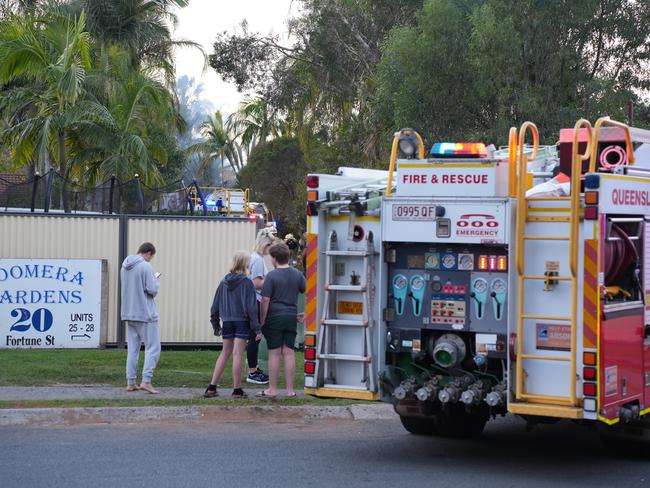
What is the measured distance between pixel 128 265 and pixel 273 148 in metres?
43.7

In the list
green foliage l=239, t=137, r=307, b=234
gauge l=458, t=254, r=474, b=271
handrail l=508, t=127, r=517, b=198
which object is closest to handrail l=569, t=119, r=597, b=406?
handrail l=508, t=127, r=517, b=198

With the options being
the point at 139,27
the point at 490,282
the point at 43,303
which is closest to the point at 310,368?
the point at 490,282

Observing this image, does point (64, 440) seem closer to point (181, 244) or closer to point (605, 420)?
point (605, 420)

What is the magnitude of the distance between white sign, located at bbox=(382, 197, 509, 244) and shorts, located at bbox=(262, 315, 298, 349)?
9.72 feet

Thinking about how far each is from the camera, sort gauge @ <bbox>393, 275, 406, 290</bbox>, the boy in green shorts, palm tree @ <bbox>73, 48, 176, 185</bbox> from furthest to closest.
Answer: palm tree @ <bbox>73, 48, 176, 185</bbox>
the boy in green shorts
gauge @ <bbox>393, 275, 406, 290</bbox>

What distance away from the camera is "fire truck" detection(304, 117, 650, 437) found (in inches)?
317

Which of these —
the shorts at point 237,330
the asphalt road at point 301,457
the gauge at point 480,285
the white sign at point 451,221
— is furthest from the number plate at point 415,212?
the shorts at point 237,330

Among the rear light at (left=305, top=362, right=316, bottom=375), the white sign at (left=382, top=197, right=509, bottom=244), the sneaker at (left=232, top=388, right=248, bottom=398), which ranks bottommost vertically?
the sneaker at (left=232, top=388, right=248, bottom=398)

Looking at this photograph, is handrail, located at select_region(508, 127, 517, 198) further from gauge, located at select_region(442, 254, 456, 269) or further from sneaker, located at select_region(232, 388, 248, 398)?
sneaker, located at select_region(232, 388, 248, 398)

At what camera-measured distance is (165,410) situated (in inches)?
432

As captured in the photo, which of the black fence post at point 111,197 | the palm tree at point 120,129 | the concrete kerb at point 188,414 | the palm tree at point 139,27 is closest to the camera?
the concrete kerb at point 188,414

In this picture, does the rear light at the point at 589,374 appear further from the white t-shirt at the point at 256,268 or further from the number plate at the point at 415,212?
the white t-shirt at the point at 256,268

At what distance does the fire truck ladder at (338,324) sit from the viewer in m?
9.06

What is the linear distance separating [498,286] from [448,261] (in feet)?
1.64
